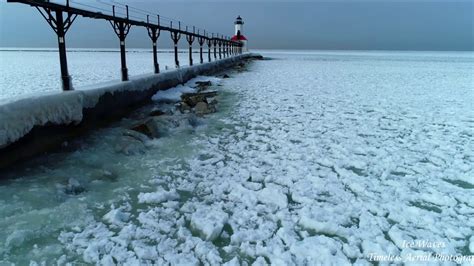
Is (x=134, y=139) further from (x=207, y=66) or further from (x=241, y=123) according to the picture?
(x=207, y=66)

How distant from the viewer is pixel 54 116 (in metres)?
7.55

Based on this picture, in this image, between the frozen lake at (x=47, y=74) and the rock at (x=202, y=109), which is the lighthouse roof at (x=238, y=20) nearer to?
the frozen lake at (x=47, y=74)

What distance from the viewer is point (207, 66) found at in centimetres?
2705

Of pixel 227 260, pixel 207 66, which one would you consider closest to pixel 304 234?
pixel 227 260

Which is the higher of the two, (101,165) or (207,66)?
(207,66)

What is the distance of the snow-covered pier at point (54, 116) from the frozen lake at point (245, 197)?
0.41m

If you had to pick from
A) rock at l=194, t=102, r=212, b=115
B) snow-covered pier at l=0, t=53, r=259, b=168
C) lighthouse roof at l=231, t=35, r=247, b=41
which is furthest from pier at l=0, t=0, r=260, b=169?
lighthouse roof at l=231, t=35, r=247, b=41

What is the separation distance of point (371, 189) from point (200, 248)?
120 inches

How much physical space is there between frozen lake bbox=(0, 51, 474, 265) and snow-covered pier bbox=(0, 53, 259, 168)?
41cm

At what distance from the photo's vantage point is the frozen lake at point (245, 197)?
3902mm

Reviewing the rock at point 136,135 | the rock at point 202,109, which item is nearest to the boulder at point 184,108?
the rock at point 202,109

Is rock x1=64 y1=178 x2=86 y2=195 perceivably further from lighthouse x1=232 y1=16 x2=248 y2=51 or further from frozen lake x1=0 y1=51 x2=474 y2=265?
lighthouse x1=232 y1=16 x2=248 y2=51

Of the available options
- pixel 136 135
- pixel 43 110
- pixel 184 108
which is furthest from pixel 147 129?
pixel 184 108

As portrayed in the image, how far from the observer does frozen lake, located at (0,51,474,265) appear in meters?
3.90
